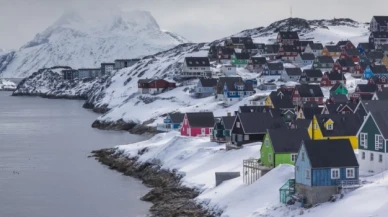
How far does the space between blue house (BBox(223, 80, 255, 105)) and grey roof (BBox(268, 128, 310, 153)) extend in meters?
56.8

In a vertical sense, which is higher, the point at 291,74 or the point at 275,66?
the point at 275,66

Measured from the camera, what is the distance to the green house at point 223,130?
6900cm

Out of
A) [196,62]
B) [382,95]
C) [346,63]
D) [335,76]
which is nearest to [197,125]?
[382,95]

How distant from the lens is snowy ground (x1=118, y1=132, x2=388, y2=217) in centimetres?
3678

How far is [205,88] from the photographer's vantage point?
124 m

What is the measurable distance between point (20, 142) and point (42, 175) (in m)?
31.7

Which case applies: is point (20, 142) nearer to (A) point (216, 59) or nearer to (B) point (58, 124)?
(B) point (58, 124)

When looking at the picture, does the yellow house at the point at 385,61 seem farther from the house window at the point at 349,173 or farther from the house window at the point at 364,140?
the house window at the point at 349,173

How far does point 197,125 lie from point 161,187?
24416 millimetres

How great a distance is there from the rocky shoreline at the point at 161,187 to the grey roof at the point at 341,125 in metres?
12.1

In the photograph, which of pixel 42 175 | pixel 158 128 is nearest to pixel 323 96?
pixel 158 128

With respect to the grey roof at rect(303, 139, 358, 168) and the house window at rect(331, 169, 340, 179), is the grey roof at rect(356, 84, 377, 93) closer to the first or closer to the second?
the grey roof at rect(303, 139, 358, 168)

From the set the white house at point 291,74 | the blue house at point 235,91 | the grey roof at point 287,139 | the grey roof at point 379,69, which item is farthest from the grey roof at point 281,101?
the grey roof at point 287,139

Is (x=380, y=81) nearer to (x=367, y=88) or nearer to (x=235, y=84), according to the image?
(x=367, y=88)
